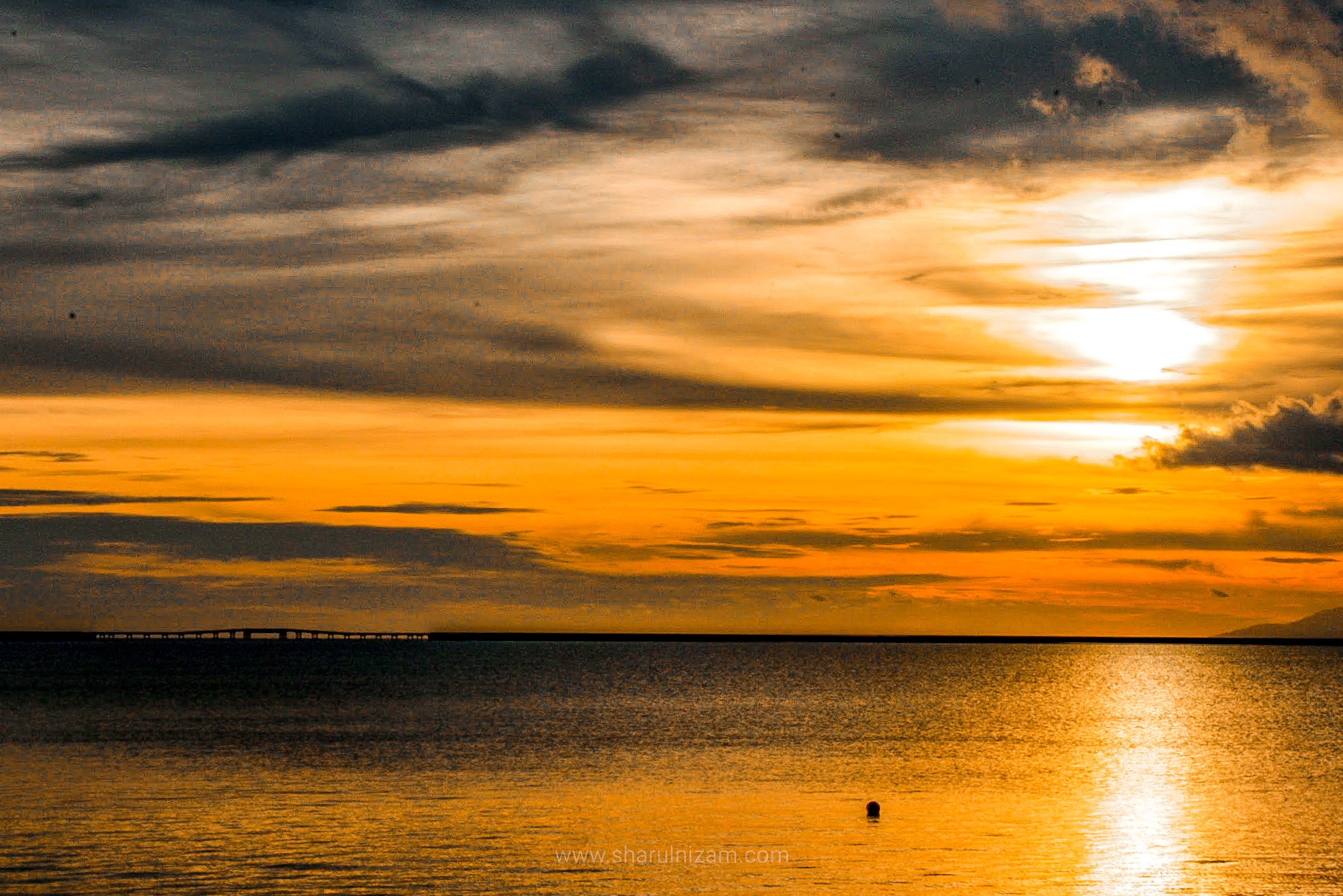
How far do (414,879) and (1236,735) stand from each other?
82823mm

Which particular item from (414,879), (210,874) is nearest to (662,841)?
(414,879)

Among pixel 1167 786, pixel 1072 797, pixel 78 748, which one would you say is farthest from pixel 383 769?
pixel 1167 786

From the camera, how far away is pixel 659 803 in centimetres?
6319

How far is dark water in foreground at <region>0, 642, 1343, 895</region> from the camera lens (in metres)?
47.0

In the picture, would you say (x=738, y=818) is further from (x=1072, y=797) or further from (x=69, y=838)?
(x=69, y=838)

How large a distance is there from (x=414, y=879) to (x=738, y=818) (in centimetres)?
1695

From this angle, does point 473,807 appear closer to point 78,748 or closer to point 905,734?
point 78,748

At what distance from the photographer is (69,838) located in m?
52.1

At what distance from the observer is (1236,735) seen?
109562 millimetres

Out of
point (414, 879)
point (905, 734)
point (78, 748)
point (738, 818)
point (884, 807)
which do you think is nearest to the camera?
point (414, 879)

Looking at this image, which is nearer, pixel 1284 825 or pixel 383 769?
pixel 1284 825

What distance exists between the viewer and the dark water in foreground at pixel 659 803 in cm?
4700

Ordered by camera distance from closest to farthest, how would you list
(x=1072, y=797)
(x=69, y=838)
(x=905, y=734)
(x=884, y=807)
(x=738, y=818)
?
(x=69, y=838) < (x=738, y=818) < (x=884, y=807) < (x=1072, y=797) < (x=905, y=734)

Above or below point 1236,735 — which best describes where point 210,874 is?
above
